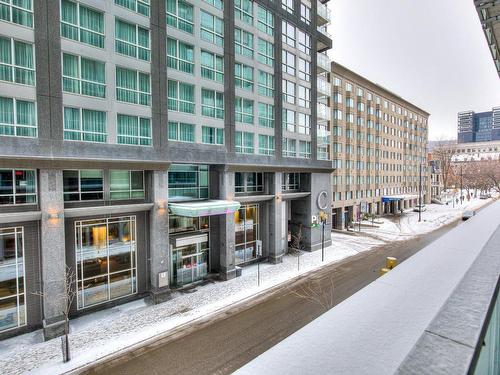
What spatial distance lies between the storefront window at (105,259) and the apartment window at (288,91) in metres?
19.8

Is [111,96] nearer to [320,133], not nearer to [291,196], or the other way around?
[291,196]

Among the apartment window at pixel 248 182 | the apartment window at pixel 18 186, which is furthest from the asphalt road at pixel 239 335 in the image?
the apartment window at pixel 18 186

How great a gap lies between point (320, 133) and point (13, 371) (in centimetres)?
3275

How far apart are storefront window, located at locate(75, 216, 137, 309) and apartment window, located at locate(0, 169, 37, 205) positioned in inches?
119

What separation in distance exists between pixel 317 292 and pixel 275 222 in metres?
9.23

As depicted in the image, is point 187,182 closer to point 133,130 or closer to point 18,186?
point 133,130

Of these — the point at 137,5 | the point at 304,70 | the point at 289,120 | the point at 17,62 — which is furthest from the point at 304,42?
the point at 17,62

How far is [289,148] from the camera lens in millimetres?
30734

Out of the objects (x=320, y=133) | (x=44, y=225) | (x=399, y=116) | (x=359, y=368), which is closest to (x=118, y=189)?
(x=44, y=225)

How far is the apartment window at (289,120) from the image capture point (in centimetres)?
2998

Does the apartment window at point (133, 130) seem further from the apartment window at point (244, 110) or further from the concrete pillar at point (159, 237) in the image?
the apartment window at point (244, 110)

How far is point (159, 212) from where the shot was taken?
20172mm

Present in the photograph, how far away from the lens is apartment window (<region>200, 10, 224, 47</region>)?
23.0 m

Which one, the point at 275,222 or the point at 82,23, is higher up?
the point at 82,23
